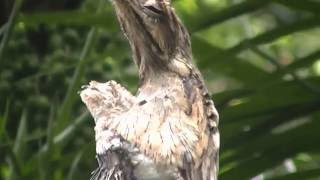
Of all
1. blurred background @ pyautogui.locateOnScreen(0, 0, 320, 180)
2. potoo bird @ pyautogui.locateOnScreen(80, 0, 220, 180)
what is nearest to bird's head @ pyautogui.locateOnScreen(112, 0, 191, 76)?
potoo bird @ pyautogui.locateOnScreen(80, 0, 220, 180)

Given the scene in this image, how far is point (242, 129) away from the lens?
1.24 m

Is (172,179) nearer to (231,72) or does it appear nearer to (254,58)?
(231,72)

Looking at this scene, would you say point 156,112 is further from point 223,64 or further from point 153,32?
point 223,64

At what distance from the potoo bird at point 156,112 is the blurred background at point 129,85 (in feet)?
1.16

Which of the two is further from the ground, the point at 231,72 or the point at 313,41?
the point at 231,72

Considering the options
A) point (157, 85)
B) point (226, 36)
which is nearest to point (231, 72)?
point (157, 85)

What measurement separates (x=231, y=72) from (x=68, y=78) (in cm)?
28

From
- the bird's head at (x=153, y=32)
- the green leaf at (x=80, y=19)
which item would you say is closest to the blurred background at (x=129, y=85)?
the green leaf at (x=80, y=19)

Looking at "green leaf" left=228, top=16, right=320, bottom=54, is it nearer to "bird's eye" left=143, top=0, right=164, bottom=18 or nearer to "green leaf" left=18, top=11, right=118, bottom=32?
"green leaf" left=18, top=11, right=118, bottom=32

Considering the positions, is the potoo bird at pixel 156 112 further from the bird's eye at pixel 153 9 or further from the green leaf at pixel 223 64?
the green leaf at pixel 223 64

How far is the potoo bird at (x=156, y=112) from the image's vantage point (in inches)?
29.0

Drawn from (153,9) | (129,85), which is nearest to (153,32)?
(153,9)

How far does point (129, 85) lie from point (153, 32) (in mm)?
787

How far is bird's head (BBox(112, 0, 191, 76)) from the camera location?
0.79 meters
